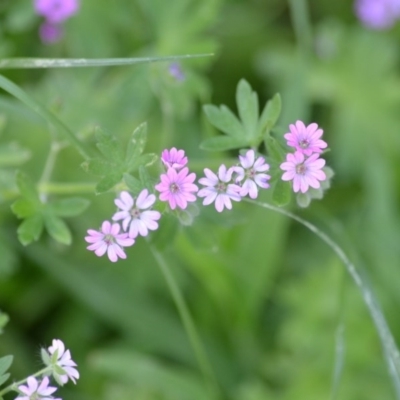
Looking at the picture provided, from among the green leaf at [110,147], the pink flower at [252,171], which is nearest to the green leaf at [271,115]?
the pink flower at [252,171]

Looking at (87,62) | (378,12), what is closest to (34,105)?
(87,62)

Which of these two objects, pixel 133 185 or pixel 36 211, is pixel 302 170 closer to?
pixel 133 185

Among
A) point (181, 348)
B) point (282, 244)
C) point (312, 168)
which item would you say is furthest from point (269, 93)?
point (312, 168)

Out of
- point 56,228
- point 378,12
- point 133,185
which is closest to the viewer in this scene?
point 133,185

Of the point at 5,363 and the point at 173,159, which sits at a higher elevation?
the point at 173,159

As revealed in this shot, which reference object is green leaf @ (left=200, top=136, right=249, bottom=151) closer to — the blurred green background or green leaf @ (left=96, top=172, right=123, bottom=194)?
green leaf @ (left=96, top=172, right=123, bottom=194)

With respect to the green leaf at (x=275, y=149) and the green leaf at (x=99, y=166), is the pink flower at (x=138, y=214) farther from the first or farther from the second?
the green leaf at (x=275, y=149)

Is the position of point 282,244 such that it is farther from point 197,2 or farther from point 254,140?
point 254,140
